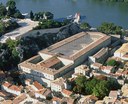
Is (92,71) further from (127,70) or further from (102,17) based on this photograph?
(102,17)

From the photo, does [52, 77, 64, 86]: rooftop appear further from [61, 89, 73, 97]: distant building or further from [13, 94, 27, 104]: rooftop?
[13, 94, 27, 104]: rooftop

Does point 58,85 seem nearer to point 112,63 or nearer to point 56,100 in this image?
point 56,100

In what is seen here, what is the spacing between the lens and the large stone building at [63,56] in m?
10.7

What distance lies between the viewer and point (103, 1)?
21.9 m

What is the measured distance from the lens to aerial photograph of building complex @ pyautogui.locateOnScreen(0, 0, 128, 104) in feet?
31.0

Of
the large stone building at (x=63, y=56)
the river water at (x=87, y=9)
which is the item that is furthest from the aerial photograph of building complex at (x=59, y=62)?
the river water at (x=87, y=9)

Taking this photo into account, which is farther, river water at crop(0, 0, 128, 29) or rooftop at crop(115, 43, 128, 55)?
river water at crop(0, 0, 128, 29)

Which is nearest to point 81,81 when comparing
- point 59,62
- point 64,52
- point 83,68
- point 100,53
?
point 83,68

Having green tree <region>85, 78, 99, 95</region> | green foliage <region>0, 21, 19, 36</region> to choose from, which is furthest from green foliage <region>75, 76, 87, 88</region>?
green foliage <region>0, 21, 19, 36</region>

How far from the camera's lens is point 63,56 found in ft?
38.2

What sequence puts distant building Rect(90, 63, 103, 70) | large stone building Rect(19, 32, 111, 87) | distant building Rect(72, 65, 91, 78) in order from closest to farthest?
distant building Rect(72, 65, 91, 78) → large stone building Rect(19, 32, 111, 87) → distant building Rect(90, 63, 103, 70)

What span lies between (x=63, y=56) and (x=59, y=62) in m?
0.26

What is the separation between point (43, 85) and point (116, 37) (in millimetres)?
4348

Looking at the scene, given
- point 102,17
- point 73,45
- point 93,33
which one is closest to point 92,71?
point 73,45
